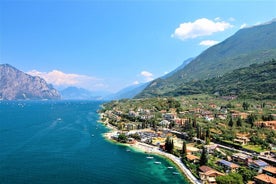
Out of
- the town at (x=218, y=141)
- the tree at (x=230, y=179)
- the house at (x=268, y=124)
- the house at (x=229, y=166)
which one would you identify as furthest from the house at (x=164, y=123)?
the tree at (x=230, y=179)

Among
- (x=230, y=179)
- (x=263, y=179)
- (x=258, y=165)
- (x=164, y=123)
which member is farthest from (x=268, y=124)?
(x=230, y=179)

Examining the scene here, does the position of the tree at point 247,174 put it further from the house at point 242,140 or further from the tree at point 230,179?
the house at point 242,140

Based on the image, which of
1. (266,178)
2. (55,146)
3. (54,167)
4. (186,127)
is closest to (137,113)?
(186,127)

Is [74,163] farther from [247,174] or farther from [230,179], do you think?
[247,174]

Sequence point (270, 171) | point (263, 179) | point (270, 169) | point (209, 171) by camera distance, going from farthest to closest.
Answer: point (270, 169)
point (270, 171)
point (209, 171)
point (263, 179)

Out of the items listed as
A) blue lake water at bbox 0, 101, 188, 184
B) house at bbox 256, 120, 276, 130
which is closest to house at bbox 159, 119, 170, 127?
blue lake water at bbox 0, 101, 188, 184

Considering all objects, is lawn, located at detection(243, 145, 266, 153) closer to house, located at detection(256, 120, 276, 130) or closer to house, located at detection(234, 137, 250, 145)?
house, located at detection(234, 137, 250, 145)

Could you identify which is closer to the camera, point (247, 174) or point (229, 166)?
point (247, 174)

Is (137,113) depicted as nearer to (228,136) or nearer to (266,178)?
(228,136)
